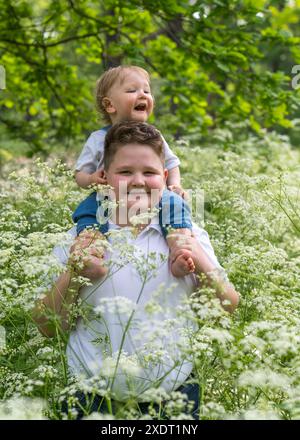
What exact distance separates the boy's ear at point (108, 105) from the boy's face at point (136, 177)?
3.22 feet

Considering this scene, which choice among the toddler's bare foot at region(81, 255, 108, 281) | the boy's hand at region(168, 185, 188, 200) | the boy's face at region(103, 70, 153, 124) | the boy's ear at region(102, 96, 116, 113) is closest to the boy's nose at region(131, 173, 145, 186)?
the toddler's bare foot at region(81, 255, 108, 281)

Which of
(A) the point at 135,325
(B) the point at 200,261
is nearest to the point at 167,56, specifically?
(B) the point at 200,261

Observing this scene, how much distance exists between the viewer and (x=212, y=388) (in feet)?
9.24

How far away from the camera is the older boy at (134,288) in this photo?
2.69 meters

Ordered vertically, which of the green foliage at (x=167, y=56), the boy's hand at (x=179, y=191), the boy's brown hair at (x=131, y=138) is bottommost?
the boy's brown hair at (x=131, y=138)

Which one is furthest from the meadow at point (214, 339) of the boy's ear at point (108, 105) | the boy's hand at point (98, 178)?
the boy's ear at point (108, 105)

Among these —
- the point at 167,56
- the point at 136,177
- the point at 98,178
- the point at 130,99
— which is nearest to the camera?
the point at 136,177

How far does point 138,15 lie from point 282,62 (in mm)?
18517

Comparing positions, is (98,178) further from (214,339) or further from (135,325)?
(214,339)

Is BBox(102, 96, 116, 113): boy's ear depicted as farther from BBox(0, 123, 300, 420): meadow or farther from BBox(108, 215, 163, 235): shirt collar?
BBox(108, 215, 163, 235): shirt collar

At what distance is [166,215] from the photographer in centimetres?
305

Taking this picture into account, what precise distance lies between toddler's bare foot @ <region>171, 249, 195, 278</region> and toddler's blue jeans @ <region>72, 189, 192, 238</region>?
247 mm

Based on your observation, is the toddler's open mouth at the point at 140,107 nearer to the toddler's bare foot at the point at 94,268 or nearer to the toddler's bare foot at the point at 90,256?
the toddler's bare foot at the point at 90,256

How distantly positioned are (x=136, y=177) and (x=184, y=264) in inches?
19.7
